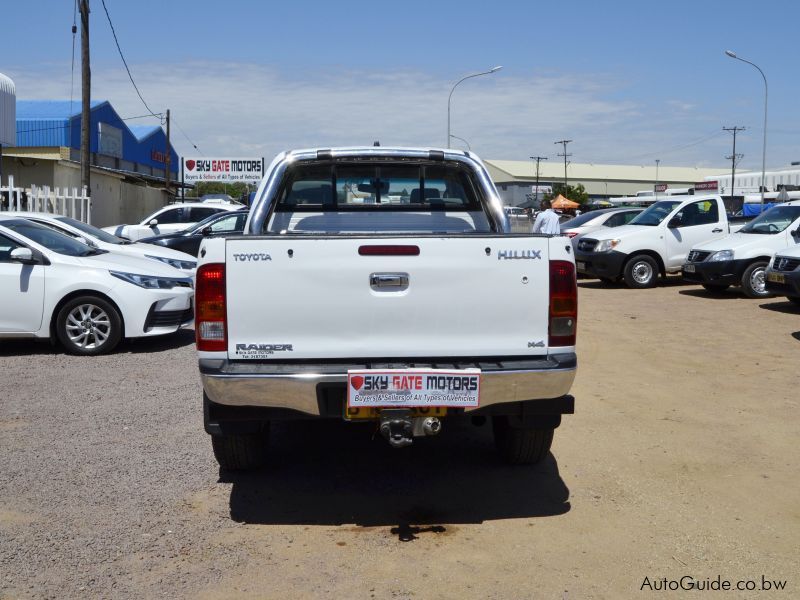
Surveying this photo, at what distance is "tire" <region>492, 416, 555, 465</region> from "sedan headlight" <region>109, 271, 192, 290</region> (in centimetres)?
515

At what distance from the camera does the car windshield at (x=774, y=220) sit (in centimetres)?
1555

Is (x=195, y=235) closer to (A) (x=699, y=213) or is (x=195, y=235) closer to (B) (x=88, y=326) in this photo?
(B) (x=88, y=326)

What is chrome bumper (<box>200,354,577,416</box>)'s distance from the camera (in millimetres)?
4242

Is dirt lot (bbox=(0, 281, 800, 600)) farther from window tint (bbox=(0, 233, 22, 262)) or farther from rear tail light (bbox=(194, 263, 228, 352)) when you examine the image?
window tint (bbox=(0, 233, 22, 262))

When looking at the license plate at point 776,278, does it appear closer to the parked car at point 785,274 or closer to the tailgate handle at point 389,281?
the parked car at point 785,274

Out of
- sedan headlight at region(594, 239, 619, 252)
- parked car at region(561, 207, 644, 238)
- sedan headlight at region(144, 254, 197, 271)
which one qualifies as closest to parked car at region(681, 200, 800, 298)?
sedan headlight at region(594, 239, 619, 252)

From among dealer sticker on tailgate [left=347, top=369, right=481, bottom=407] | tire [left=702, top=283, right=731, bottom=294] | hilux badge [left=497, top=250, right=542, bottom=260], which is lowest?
dealer sticker on tailgate [left=347, top=369, right=481, bottom=407]

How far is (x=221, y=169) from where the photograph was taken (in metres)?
53.8

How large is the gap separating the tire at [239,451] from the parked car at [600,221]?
16243 mm

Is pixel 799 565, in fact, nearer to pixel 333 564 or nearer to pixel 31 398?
pixel 333 564

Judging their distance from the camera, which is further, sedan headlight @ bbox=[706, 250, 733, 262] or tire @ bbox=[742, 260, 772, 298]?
sedan headlight @ bbox=[706, 250, 733, 262]

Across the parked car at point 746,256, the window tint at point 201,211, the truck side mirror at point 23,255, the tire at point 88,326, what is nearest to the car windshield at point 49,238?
the truck side mirror at point 23,255

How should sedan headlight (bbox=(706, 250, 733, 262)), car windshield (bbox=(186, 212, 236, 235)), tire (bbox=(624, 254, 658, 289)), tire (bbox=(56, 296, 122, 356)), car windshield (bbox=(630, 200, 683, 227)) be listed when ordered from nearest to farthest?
tire (bbox=(56, 296, 122, 356)) → sedan headlight (bbox=(706, 250, 733, 262)) → car windshield (bbox=(186, 212, 236, 235)) → tire (bbox=(624, 254, 658, 289)) → car windshield (bbox=(630, 200, 683, 227))

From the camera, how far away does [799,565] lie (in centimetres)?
402
